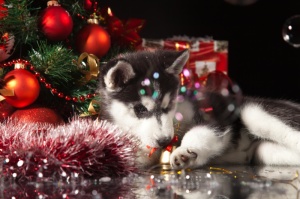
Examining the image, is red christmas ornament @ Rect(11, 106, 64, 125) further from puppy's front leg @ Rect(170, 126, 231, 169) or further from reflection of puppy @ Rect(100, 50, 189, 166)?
puppy's front leg @ Rect(170, 126, 231, 169)

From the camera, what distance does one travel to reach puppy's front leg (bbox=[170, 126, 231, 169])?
1294 millimetres

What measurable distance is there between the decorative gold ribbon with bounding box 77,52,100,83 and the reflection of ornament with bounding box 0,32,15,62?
0.68 feet

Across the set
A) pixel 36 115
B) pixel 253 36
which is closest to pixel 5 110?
pixel 36 115

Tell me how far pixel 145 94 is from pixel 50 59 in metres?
0.36

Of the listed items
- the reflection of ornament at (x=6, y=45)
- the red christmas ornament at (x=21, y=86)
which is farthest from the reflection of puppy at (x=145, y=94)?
the reflection of ornament at (x=6, y=45)

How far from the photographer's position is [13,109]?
1.55m

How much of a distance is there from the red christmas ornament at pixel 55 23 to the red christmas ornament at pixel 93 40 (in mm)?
72

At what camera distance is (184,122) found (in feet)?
4.73

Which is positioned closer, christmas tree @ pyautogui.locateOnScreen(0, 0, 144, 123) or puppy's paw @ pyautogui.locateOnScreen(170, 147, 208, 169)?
puppy's paw @ pyautogui.locateOnScreen(170, 147, 208, 169)

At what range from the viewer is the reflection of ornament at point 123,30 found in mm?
1785

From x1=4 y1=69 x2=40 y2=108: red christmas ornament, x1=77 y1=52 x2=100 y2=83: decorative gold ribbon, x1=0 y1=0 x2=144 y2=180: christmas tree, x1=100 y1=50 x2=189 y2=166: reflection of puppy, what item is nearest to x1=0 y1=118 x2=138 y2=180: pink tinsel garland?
x1=0 y1=0 x2=144 y2=180: christmas tree

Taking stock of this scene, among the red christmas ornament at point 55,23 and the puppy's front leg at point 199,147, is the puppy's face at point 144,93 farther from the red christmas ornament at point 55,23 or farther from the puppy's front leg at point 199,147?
the red christmas ornament at point 55,23

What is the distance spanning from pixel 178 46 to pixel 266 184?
4.05ft

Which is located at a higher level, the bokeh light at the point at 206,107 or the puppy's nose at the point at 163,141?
the bokeh light at the point at 206,107
